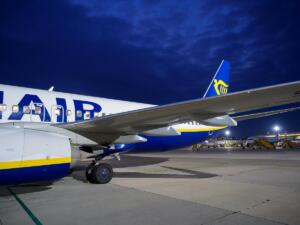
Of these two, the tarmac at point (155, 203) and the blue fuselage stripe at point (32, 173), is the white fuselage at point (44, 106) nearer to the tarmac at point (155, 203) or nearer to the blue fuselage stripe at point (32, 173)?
the tarmac at point (155, 203)

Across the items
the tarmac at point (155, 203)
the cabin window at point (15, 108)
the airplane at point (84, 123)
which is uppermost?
the cabin window at point (15, 108)

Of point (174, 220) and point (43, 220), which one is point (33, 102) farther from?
point (174, 220)

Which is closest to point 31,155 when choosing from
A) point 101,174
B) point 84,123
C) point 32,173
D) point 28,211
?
point 32,173

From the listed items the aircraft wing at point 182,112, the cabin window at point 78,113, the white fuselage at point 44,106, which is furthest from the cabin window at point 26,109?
the aircraft wing at point 182,112

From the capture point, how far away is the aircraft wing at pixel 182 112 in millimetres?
5629

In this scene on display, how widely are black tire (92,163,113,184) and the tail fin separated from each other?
28.7 feet

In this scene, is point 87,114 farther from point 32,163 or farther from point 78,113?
point 32,163

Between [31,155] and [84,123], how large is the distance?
161 centimetres

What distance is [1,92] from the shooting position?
7.88 metres

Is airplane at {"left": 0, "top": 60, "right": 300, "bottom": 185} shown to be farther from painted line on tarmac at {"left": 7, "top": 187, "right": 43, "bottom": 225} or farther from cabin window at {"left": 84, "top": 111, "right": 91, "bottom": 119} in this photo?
painted line on tarmac at {"left": 7, "top": 187, "right": 43, "bottom": 225}

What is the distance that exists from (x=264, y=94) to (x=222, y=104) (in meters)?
0.95

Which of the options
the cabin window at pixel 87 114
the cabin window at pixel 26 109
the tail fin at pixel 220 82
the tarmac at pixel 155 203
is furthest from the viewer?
the tail fin at pixel 220 82

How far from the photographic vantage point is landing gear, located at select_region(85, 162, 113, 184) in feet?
26.8

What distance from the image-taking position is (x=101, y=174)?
8.23m
